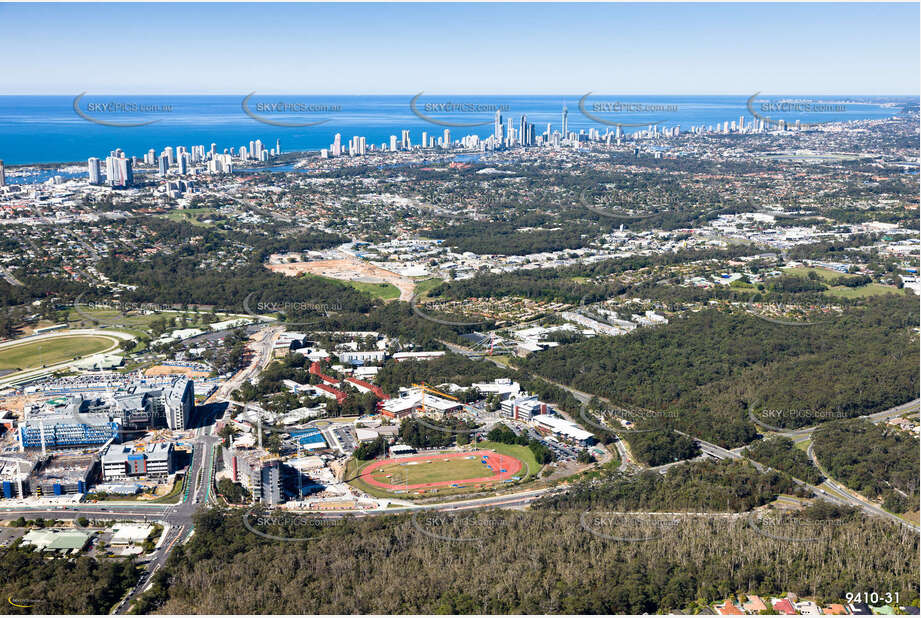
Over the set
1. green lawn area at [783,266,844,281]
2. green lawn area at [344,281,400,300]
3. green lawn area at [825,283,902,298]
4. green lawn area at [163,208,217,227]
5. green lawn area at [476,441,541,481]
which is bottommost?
green lawn area at [476,441,541,481]

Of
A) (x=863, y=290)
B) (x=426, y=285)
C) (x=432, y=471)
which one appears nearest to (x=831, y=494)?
(x=432, y=471)

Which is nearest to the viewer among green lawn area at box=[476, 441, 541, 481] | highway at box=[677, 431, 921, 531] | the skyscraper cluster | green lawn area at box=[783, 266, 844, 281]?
highway at box=[677, 431, 921, 531]

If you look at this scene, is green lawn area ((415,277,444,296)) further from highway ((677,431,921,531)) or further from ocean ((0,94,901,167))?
ocean ((0,94,901,167))

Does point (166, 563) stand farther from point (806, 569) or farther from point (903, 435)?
point (903, 435)

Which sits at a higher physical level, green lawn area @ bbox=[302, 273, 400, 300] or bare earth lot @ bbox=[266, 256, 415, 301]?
bare earth lot @ bbox=[266, 256, 415, 301]

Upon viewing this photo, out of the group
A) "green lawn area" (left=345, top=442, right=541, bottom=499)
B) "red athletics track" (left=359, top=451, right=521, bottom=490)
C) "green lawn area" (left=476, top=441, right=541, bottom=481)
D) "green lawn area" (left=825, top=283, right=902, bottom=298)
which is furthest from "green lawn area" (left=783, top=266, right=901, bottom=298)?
"red athletics track" (left=359, top=451, right=521, bottom=490)

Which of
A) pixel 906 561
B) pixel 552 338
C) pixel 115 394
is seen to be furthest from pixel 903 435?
pixel 115 394

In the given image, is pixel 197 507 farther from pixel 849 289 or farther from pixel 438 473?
pixel 849 289
